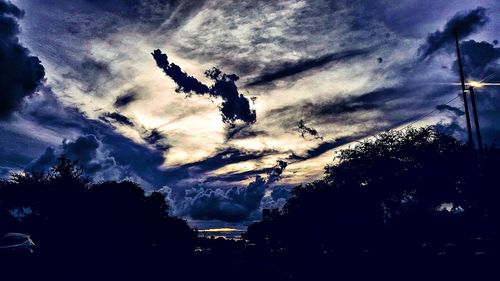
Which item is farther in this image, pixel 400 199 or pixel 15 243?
pixel 400 199

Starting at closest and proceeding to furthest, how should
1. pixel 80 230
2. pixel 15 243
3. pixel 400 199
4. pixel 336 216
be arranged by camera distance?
1. pixel 15 243
2. pixel 80 230
3. pixel 400 199
4. pixel 336 216

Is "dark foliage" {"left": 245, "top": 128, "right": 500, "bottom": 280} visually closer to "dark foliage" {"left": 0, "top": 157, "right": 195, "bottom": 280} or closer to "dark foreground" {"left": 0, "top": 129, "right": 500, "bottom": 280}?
"dark foreground" {"left": 0, "top": 129, "right": 500, "bottom": 280}

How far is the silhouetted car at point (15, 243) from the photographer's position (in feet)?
53.5

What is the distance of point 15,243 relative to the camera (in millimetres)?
16734

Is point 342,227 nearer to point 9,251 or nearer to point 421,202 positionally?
point 421,202

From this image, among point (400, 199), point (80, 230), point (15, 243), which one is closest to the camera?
point (15, 243)

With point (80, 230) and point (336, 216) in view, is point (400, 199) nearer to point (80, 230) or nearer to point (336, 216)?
point (336, 216)

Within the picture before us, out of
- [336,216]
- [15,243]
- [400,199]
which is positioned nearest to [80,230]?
[15,243]

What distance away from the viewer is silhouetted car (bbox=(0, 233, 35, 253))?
16.3m

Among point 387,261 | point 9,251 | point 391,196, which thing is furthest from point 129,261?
point 391,196

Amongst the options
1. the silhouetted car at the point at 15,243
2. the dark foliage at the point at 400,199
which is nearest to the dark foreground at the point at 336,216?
the dark foliage at the point at 400,199

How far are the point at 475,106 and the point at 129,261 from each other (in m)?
25.4

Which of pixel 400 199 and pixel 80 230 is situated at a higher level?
pixel 400 199

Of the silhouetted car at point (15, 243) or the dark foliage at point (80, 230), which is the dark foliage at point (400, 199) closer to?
the dark foliage at point (80, 230)
